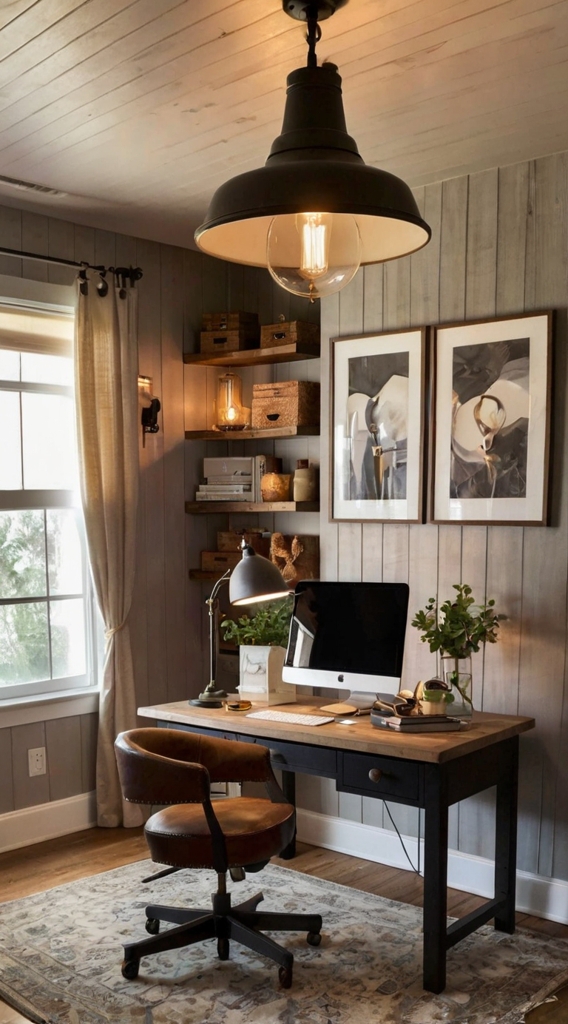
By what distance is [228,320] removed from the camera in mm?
4547

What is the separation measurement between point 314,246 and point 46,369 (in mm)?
2525

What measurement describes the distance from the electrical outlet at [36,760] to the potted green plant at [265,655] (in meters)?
1.03

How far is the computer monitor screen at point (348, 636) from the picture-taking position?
330 centimetres

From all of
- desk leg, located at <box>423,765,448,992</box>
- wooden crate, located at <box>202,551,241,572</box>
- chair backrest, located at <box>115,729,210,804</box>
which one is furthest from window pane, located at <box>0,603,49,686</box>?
desk leg, located at <box>423,765,448,992</box>

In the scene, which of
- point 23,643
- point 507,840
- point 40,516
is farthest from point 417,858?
point 40,516

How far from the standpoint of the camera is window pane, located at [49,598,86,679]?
4199 mm

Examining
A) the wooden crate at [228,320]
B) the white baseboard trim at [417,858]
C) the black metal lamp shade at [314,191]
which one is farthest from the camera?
the wooden crate at [228,320]

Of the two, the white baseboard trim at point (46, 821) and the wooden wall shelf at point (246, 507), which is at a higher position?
the wooden wall shelf at point (246, 507)

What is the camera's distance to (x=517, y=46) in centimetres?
251

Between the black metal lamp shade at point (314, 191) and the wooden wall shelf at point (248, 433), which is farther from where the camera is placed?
the wooden wall shelf at point (248, 433)

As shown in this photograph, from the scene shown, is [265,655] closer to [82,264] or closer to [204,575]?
[204,575]

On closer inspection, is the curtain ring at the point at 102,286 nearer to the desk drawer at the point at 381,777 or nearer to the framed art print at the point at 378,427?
the framed art print at the point at 378,427

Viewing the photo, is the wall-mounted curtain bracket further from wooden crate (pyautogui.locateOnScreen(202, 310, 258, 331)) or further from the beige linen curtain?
wooden crate (pyautogui.locateOnScreen(202, 310, 258, 331))

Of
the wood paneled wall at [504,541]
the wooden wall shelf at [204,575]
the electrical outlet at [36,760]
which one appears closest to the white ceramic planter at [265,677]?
the wood paneled wall at [504,541]
